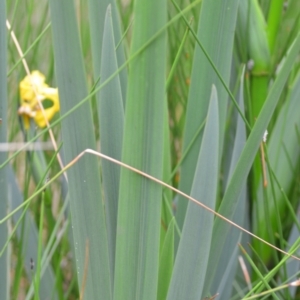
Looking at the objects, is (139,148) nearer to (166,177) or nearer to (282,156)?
(166,177)

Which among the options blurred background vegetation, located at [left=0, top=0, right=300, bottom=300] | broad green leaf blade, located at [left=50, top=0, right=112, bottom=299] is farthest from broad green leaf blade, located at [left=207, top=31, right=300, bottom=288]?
broad green leaf blade, located at [left=50, top=0, right=112, bottom=299]

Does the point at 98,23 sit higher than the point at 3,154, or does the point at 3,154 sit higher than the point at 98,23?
the point at 98,23

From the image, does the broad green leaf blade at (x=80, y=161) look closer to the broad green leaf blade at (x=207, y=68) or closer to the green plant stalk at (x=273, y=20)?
the broad green leaf blade at (x=207, y=68)

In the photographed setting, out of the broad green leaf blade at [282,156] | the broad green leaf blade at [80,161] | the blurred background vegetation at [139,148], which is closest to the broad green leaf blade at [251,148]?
the blurred background vegetation at [139,148]

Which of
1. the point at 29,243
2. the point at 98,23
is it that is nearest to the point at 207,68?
the point at 98,23

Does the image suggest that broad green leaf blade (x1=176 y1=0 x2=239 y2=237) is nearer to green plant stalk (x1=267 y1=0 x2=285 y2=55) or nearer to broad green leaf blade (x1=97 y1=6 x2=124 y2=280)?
broad green leaf blade (x1=97 y1=6 x2=124 y2=280)

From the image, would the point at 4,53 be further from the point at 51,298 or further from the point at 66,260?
the point at 66,260
